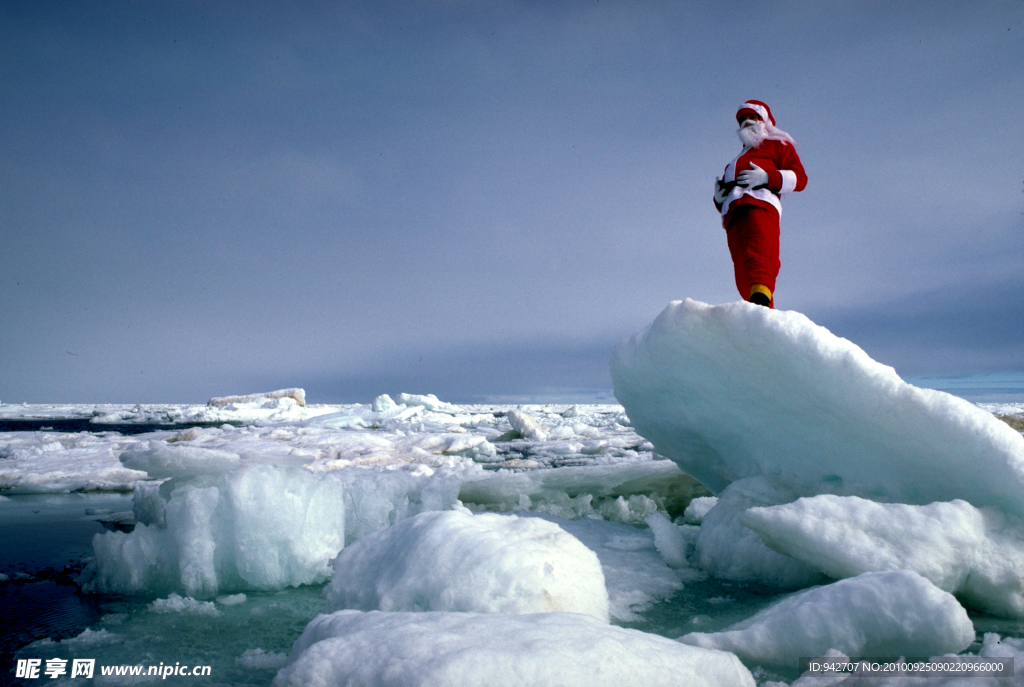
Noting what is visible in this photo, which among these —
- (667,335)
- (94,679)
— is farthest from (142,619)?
(667,335)

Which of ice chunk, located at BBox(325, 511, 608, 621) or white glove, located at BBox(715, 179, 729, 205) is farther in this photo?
white glove, located at BBox(715, 179, 729, 205)

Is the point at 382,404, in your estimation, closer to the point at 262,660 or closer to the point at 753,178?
the point at 753,178

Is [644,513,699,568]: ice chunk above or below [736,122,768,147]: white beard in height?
below

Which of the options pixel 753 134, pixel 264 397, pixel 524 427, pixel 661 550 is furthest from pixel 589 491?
pixel 264 397

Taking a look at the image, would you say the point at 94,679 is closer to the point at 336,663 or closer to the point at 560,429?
the point at 336,663

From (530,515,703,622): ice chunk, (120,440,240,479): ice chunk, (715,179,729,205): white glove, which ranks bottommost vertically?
(530,515,703,622): ice chunk

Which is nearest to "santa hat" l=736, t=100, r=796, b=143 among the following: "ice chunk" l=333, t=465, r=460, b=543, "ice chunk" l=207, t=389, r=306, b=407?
"ice chunk" l=333, t=465, r=460, b=543

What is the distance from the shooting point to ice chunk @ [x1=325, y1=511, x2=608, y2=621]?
158 cm

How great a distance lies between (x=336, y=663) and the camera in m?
1.13

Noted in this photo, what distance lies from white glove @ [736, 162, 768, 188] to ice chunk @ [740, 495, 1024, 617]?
230 cm

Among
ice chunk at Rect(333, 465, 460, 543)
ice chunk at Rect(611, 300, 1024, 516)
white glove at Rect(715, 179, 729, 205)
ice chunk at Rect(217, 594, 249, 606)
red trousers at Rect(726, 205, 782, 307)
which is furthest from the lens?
white glove at Rect(715, 179, 729, 205)

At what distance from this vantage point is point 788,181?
12.0 ft

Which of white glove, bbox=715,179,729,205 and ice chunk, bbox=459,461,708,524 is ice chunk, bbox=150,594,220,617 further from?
white glove, bbox=715,179,729,205

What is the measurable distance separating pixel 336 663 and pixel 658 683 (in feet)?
2.09
